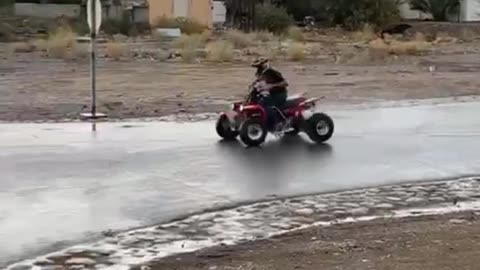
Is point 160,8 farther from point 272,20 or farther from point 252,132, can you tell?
point 252,132

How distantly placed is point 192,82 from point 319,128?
46.0 feet

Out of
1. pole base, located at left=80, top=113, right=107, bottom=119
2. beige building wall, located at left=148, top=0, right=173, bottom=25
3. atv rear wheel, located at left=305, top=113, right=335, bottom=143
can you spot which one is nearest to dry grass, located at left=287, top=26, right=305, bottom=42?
beige building wall, located at left=148, top=0, right=173, bottom=25

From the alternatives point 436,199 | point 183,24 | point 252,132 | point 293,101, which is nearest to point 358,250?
point 436,199

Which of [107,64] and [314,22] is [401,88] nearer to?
[107,64]

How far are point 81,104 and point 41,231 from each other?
1425 centimetres

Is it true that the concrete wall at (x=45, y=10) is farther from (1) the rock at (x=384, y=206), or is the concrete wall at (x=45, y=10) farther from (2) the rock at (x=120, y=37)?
(1) the rock at (x=384, y=206)

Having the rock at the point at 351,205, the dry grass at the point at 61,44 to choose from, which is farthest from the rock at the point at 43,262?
the dry grass at the point at 61,44

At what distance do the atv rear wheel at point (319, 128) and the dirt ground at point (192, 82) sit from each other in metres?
5.65

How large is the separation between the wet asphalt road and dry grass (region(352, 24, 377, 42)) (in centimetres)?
3983

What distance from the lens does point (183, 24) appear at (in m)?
63.8

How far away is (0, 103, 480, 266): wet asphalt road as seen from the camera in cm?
1069

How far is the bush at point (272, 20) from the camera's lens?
223ft

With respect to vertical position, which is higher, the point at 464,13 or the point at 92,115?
the point at 464,13

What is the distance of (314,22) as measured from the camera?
76.5 meters
